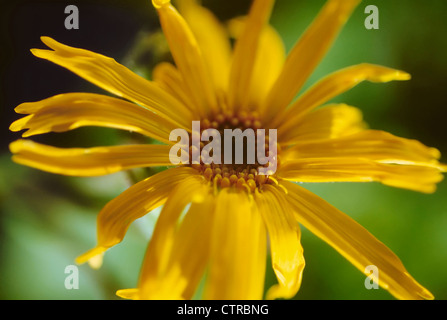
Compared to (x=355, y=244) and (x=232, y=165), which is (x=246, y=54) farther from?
(x=355, y=244)

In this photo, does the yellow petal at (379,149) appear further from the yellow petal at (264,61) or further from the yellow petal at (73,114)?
the yellow petal at (73,114)

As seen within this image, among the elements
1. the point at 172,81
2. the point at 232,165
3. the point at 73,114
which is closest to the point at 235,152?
the point at 232,165

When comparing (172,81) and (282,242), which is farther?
(172,81)

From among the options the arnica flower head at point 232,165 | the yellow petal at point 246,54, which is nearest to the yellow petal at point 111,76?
the arnica flower head at point 232,165

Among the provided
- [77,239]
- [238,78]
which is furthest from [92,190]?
[238,78]
